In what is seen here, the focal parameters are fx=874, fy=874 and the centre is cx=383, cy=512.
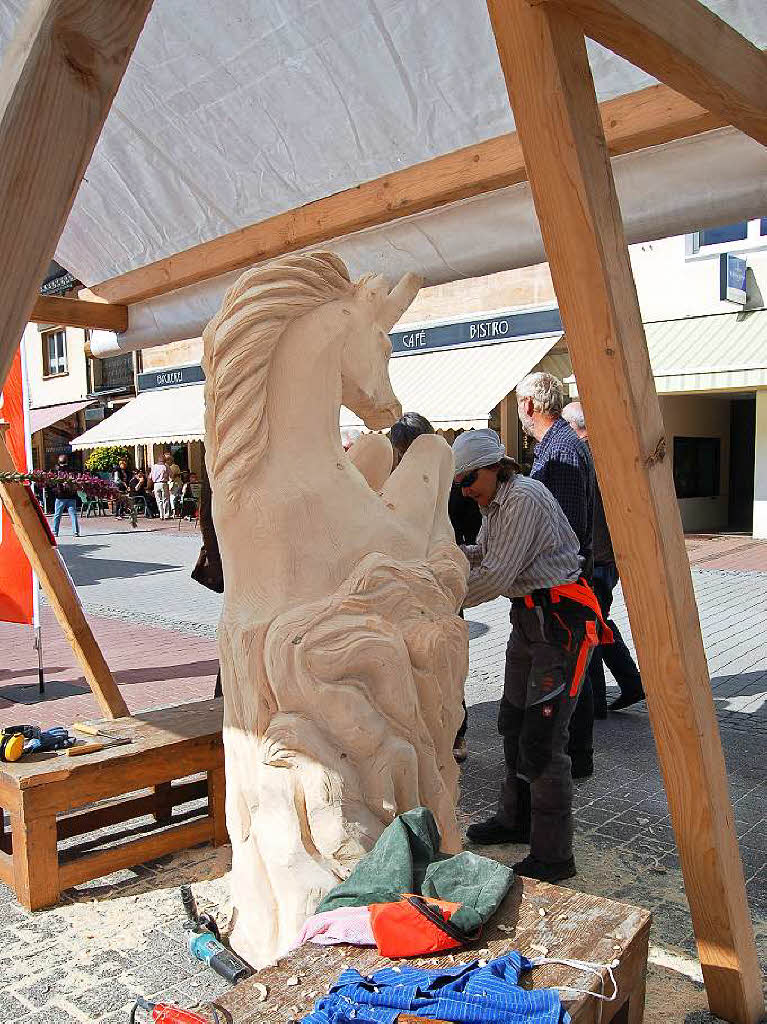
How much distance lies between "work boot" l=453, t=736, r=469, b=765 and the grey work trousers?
1.08 metres

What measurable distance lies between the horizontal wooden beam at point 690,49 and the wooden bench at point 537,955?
204cm

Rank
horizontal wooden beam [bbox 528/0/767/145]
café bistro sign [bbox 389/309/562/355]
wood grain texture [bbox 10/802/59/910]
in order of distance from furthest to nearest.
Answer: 1. café bistro sign [bbox 389/309/562/355]
2. wood grain texture [bbox 10/802/59/910]
3. horizontal wooden beam [bbox 528/0/767/145]

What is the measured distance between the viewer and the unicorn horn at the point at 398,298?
284 centimetres

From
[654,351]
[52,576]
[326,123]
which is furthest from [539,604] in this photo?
[654,351]

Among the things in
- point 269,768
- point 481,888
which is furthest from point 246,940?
point 481,888

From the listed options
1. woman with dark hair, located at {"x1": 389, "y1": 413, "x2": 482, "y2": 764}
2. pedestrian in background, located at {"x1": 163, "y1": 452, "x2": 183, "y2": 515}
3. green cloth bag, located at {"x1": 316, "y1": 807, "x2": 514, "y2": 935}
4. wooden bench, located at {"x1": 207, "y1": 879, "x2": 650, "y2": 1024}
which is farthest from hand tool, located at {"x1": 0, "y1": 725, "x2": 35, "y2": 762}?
pedestrian in background, located at {"x1": 163, "y1": 452, "x2": 183, "y2": 515}

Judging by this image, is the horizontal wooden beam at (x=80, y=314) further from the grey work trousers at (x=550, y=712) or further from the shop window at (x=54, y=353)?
the shop window at (x=54, y=353)

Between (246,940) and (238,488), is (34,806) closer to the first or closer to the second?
(246,940)

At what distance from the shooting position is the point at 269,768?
2488 millimetres

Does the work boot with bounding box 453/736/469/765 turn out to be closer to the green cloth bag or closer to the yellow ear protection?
the yellow ear protection

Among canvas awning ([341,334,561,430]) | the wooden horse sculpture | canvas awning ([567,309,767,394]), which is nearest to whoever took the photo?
the wooden horse sculpture

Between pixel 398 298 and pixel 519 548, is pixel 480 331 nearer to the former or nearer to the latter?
pixel 519 548

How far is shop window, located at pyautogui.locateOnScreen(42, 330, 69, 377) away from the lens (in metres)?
28.5

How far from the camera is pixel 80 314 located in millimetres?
4965
